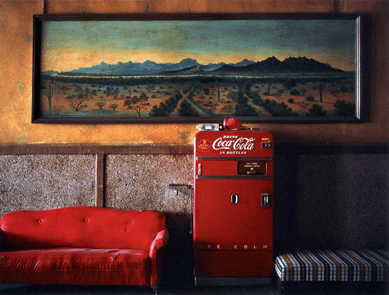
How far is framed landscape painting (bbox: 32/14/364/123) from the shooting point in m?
3.28

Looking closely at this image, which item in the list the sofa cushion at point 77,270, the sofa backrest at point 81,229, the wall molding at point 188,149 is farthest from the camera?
the wall molding at point 188,149

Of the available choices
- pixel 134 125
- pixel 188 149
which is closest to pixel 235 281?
pixel 188 149

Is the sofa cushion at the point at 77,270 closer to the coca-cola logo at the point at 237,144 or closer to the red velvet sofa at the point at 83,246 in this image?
the red velvet sofa at the point at 83,246

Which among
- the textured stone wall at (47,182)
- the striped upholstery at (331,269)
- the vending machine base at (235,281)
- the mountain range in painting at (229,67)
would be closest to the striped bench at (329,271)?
the striped upholstery at (331,269)

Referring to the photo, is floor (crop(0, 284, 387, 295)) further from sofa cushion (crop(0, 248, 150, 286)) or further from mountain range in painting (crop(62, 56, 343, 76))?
mountain range in painting (crop(62, 56, 343, 76))

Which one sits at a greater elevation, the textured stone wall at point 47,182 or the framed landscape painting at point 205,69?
the framed landscape painting at point 205,69

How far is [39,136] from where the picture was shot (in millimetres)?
3299

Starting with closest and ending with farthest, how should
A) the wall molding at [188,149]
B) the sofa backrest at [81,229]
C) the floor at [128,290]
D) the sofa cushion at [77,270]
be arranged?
the sofa cushion at [77,270] → the floor at [128,290] → the sofa backrest at [81,229] → the wall molding at [188,149]

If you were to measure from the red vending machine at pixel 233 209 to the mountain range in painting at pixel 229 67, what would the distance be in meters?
0.98

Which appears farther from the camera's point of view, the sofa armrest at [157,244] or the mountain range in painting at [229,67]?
the mountain range in painting at [229,67]

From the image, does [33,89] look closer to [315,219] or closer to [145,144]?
[145,144]

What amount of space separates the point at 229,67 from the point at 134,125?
4.46 feet

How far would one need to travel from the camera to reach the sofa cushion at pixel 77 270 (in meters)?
2.45

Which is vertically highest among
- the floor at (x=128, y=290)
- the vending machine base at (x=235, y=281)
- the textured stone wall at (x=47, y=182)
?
the textured stone wall at (x=47, y=182)
